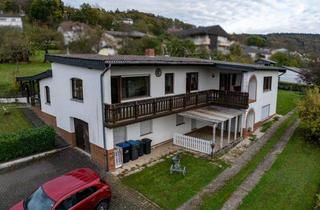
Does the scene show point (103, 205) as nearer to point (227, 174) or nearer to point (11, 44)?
point (227, 174)

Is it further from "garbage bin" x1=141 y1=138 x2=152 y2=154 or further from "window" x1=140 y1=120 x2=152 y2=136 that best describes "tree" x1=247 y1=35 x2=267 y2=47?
"garbage bin" x1=141 y1=138 x2=152 y2=154

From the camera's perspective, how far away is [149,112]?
1550cm

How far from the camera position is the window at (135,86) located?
51.1ft

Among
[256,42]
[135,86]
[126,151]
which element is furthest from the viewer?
[256,42]

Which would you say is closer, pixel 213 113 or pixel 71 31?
pixel 213 113

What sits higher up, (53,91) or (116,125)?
(53,91)

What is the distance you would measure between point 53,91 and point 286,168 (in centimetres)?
1698

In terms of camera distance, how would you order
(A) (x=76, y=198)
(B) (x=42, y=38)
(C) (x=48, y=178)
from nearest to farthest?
(A) (x=76, y=198) < (C) (x=48, y=178) < (B) (x=42, y=38)

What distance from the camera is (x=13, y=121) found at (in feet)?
67.5

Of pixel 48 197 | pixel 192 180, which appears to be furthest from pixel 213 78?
pixel 48 197

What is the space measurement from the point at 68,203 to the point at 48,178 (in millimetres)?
5158

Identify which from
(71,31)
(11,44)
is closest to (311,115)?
(11,44)

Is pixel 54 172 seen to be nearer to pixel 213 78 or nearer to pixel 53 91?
pixel 53 91

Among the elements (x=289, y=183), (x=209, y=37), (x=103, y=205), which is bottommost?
(x=289, y=183)
